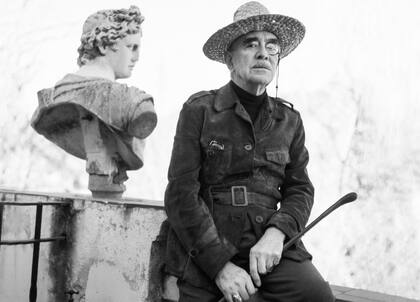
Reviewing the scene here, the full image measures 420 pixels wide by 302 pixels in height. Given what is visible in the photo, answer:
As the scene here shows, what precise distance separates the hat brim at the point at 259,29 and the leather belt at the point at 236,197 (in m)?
0.46

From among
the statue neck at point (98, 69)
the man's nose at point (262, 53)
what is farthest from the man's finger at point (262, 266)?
the statue neck at point (98, 69)

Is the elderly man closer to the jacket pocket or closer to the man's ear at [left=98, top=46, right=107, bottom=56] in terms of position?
the jacket pocket

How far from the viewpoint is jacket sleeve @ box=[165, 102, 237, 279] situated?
135 cm

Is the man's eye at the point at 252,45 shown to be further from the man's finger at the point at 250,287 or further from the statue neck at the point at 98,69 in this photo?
the statue neck at the point at 98,69

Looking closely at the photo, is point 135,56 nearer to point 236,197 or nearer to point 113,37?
point 113,37

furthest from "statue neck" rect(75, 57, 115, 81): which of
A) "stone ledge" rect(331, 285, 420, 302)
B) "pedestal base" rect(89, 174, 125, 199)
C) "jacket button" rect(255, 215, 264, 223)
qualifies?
"stone ledge" rect(331, 285, 420, 302)

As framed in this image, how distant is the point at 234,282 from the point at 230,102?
0.55m

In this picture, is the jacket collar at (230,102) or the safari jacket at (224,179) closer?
the safari jacket at (224,179)

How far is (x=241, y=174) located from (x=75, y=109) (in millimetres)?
1246

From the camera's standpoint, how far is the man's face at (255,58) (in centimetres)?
147

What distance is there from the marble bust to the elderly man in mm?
833

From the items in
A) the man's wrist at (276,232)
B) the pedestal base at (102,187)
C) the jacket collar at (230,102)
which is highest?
the jacket collar at (230,102)

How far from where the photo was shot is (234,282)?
1310 millimetres

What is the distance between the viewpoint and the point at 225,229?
1.43 metres
